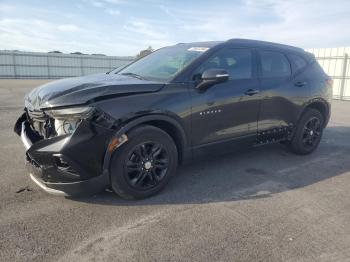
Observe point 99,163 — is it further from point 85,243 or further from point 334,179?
point 334,179

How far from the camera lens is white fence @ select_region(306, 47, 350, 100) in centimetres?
1628

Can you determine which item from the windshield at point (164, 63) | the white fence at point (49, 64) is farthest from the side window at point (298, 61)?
the white fence at point (49, 64)

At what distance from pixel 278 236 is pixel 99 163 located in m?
1.87

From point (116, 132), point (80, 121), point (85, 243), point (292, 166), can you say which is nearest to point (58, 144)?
point (80, 121)

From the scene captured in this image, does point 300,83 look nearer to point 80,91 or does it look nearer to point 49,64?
point 80,91

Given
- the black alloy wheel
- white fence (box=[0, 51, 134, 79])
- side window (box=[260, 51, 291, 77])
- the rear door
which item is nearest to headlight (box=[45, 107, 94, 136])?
the rear door

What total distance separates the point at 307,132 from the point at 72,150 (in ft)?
13.3

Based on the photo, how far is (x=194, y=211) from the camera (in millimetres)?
3391

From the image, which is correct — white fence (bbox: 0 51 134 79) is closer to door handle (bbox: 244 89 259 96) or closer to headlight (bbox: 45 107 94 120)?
door handle (bbox: 244 89 259 96)

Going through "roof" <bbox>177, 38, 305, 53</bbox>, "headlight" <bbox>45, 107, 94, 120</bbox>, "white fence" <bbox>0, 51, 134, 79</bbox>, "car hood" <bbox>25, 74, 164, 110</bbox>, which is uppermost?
"white fence" <bbox>0, 51, 134, 79</bbox>

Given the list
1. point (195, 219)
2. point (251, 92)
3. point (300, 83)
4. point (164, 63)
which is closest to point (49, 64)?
point (164, 63)

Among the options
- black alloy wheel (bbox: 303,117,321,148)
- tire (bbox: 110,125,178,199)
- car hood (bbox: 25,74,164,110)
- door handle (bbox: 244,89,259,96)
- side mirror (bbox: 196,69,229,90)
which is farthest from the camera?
black alloy wheel (bbox: 303,117,321,148)

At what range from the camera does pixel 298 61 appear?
5.35 m

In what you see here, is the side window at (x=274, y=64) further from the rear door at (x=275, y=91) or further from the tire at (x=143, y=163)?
the tire at (x=143, y=163)
